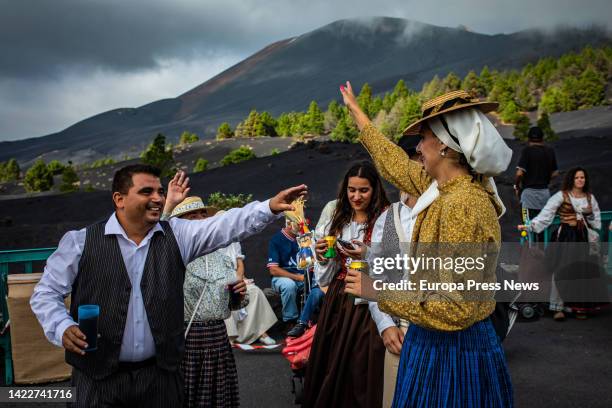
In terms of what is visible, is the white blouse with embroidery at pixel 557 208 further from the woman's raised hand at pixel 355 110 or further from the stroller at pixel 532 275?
the woman's raised hand at pixel 355 110

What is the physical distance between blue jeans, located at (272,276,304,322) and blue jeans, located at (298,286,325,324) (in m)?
1.14

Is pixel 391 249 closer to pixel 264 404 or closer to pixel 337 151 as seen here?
pixel 264 404

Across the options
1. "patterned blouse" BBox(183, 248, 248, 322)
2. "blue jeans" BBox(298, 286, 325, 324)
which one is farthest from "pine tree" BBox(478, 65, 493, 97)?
"patterned blouse" BBox(183, 248, 248, 322)

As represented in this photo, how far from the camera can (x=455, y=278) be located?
2094 millimetres

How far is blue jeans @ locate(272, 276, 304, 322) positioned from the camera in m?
6.99

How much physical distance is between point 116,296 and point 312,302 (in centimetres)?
321

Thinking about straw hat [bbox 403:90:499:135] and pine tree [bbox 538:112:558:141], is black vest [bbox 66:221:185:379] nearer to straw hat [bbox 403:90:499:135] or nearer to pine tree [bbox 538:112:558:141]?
straw hat [bbox 403:90:499:135]

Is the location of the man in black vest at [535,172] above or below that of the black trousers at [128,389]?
above

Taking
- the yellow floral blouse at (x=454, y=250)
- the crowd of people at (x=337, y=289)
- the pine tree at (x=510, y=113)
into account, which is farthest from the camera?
the pine tree at (x=510, y=113)

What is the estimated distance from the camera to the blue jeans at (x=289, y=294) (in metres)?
6.99

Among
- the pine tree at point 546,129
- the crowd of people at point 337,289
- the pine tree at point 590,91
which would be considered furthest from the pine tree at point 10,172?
the crowd of people at point 337,289

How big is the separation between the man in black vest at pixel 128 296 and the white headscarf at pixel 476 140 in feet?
2.85

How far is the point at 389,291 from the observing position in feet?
7.55

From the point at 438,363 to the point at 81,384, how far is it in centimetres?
163
